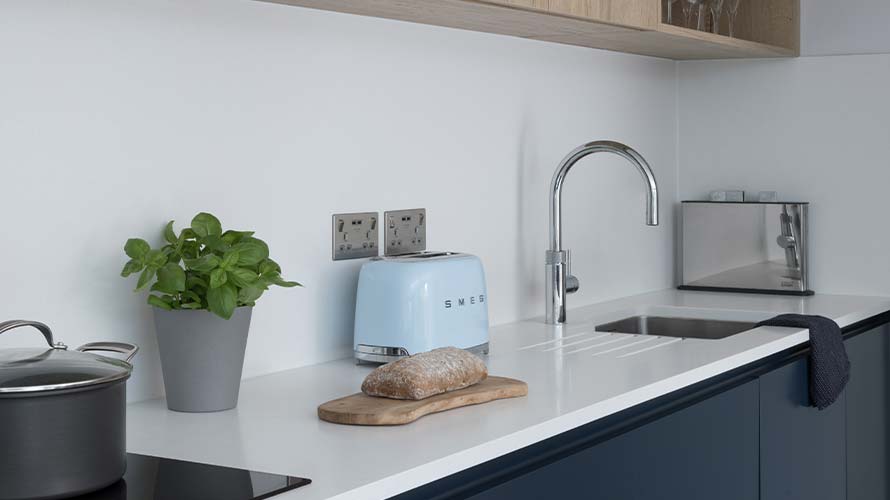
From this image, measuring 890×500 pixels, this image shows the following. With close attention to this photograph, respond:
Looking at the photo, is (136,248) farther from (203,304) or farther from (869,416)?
(869,416)

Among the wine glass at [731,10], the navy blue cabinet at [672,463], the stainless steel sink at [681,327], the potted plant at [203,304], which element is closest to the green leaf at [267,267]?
the potted plant at [203,304]

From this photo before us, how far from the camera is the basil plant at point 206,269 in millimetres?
1571

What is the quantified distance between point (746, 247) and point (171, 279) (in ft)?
6.78

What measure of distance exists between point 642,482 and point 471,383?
36 cm

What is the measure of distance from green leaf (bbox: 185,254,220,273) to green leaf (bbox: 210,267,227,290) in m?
0.01

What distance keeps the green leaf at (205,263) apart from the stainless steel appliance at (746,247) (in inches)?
79.1

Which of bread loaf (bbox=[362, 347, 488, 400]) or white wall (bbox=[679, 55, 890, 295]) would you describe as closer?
bread loaf (bbox=[362, 347, 488, 400])

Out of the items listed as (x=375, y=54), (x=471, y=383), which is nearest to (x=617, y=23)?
(x=375, y=54)

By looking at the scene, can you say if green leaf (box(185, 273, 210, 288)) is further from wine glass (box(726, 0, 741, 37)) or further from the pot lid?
wine glass (box(726, 0, 741, 37))

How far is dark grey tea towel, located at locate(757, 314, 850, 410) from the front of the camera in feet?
7.97

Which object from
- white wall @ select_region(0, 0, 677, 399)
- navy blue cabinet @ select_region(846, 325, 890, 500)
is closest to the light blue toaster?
white wall @ select_region(0, 0, 677, 399)

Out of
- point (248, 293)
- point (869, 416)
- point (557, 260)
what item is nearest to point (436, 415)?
point (248, 293)

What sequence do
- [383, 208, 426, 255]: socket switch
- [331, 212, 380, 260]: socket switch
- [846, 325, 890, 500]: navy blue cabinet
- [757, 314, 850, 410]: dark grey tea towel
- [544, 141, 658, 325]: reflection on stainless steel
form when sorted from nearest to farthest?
[331, 212, 380, 260]: socket switch, [383, 208, 426, 255]: socket switch, [757, 314, 850, 410]: dark grey tea towel, [544, 141, 658, 325]: reflection on stainless steel, [846, 325, 890, 500]: navy blue cabinet

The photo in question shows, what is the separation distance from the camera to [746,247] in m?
3.22
